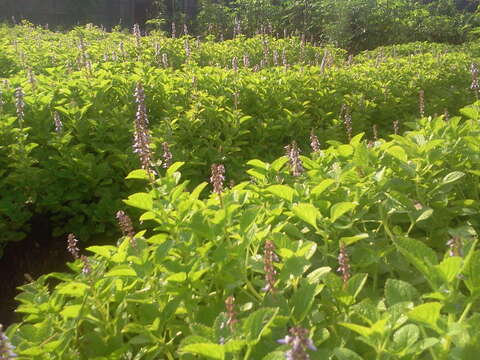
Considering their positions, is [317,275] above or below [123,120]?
below

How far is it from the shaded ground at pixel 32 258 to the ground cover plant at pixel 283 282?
259 cm

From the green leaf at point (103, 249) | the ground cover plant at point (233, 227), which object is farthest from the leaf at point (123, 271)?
the green leaf at point (103, 249)

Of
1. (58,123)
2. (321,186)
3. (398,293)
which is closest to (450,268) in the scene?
(398,293)

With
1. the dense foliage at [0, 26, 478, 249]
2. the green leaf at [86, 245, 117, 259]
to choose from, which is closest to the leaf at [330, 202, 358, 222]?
the green leaf at [86, 245, 117, 259]

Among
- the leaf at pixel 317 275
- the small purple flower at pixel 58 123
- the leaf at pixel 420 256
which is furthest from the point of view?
the small purple flower at pixel 58 123

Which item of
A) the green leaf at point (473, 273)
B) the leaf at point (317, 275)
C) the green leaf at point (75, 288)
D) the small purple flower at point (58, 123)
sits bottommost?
the green leaf at point (75, 288)

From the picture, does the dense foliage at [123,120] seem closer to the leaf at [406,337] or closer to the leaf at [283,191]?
the leaf at [283,191]

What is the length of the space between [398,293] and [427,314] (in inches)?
9.0

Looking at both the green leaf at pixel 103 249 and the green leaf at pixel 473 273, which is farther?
the green leaf at pixel 103 249

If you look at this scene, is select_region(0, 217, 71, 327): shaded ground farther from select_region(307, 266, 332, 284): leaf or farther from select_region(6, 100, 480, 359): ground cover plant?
select_region(307, 266, 332, 284): leaf

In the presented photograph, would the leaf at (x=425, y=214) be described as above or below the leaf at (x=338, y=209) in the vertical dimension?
below

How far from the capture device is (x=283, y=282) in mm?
1681

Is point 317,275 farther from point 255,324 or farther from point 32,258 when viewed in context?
point 32,258

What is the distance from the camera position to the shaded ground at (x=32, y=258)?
434 cm
